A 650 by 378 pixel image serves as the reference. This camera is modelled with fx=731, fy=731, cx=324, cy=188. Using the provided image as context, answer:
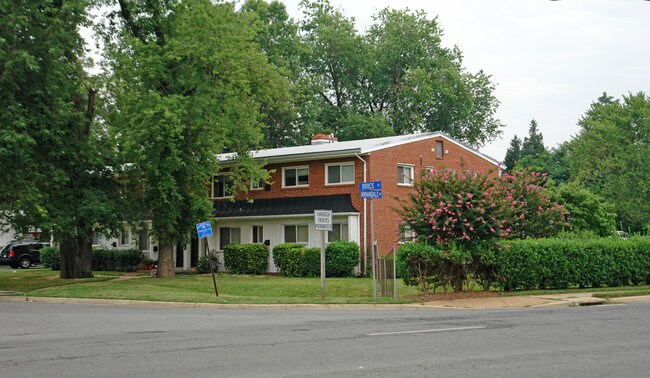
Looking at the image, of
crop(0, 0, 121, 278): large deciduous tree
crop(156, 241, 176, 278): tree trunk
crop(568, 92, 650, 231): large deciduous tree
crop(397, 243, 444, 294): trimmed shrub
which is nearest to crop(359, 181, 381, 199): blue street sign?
crop(397, 243, 444, 294): trimmed shrub

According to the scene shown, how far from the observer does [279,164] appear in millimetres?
38344

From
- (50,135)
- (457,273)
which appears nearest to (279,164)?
(50,135)

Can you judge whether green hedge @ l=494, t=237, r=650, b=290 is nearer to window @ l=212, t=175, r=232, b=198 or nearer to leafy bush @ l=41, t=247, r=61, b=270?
window @ l=212, t=175, r=232, b=198

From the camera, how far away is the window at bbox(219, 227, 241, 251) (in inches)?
1554

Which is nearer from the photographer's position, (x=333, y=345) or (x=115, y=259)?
(x=333, y=345)

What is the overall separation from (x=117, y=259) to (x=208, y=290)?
1729 cm

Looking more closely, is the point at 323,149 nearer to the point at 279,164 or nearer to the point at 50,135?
the point at 279,164

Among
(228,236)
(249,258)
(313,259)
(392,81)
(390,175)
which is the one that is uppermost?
(392,81)

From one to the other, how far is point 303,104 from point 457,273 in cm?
3477

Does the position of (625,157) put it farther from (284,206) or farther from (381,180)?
(284,206)

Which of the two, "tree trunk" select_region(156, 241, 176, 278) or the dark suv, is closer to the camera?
"tree trunk" select_region(156, 241, 176, 278)

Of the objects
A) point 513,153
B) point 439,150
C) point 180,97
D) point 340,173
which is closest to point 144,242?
point 340,173

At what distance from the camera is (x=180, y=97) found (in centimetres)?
3022

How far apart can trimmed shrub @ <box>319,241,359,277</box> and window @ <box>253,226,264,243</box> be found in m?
5.91
